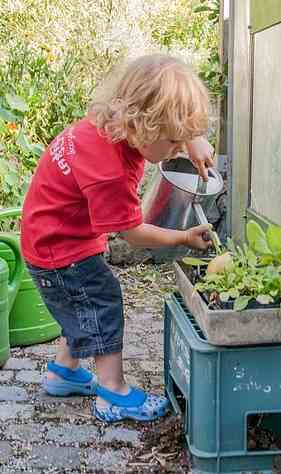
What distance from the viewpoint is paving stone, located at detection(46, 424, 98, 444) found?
238 centimetres

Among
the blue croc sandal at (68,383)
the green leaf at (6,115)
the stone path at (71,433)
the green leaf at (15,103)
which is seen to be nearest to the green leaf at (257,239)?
the stone path at (71,433)

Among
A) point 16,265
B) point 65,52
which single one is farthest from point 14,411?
point 65,52

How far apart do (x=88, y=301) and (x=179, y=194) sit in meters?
0.86

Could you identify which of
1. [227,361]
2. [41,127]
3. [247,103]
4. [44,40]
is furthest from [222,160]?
[44,40]

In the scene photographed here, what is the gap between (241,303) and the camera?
6.46ft

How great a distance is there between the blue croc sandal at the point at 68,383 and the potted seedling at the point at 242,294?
23.8 inches

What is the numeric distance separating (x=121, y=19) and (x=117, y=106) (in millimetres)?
6427

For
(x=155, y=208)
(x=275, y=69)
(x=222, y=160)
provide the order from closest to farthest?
1. (x=275, y=69)
2. (x=155, y=208)
3. (x=222, y=160)

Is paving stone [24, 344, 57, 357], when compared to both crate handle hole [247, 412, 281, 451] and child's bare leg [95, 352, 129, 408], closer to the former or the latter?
child's bare leg [95, 352, 129, 408]

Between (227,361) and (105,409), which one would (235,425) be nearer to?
(227,361)

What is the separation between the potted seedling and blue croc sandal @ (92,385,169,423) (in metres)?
0.40

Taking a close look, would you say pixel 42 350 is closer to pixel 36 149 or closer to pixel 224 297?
pixel 224 297

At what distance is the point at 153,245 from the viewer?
237 centimetres

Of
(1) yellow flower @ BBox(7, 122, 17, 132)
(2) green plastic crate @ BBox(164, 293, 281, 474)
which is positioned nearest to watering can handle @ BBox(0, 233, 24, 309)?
(2) green plastic crate @ BBox(164, 293, 281, 474)
